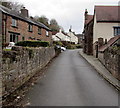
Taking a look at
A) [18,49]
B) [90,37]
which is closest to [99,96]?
[18,49]

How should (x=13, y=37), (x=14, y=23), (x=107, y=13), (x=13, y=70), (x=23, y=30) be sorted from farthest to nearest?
(x=23, y=30) < (x=107, y=13) < (x=14, y=23) < (x=13, y=37) < (x=13, y=70)

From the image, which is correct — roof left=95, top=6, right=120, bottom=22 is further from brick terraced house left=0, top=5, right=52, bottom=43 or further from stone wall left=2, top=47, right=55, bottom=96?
stone wall left=2, top=47, right=55, bottom=96

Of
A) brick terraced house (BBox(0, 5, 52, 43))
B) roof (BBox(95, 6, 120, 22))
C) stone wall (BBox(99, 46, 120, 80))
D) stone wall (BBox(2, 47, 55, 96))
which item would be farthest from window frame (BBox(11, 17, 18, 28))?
stone wall (BBox(2, 47, 55, 96))

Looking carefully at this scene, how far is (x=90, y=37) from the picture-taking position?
28.3 meters

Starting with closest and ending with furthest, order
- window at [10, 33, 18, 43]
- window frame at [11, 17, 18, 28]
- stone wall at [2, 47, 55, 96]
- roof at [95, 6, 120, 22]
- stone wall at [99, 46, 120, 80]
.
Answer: stone wall at [2, 47, 55, 96], stone wall at [99, 46, 120, 80], window at [10, 33, 18, 43], window frame at [11, 17, 18, 28], roof at [95, 6, 120, 22]

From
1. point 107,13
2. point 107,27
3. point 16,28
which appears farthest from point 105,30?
point 16,28

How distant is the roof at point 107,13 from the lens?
949 inches

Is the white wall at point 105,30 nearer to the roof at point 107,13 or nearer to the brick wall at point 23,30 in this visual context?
the roof at point 107,13

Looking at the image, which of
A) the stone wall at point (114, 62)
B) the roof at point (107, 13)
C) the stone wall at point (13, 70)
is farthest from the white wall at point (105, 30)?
the stone wall at point (13, 70)

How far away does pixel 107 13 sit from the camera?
25.5 m

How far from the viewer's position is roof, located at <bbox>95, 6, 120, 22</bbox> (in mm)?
24094

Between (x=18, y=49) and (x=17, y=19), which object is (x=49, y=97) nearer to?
(x=18, y=49)

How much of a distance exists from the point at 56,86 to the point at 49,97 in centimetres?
152

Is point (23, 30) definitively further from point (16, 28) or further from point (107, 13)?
point (107, 13)
